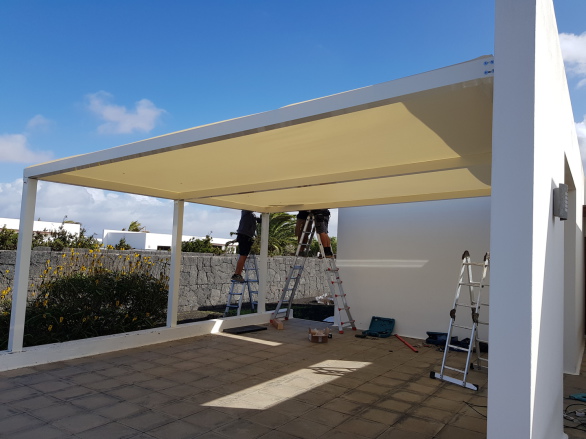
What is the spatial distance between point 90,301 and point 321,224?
432 cm

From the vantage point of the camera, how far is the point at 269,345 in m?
6.45

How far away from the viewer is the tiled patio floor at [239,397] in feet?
10.8

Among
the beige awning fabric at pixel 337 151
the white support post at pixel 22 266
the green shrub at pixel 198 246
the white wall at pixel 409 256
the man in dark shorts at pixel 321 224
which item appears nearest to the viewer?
the beige awning fabric at pixel 337 151

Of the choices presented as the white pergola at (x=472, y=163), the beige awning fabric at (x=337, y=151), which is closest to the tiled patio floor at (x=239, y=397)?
the white pergola at (x=472, y=163)

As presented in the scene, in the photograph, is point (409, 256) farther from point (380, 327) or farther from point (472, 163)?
point (472, 163)

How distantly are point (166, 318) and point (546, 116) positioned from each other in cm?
642

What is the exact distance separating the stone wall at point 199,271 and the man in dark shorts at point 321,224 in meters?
2.82

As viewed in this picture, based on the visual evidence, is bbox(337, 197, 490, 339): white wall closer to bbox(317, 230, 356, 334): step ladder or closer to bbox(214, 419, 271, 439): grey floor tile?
bbox(317, 230, 356, 334): step ladder

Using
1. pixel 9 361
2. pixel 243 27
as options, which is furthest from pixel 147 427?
pixel 243 27

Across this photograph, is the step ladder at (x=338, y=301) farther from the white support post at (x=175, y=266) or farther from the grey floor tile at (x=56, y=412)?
the grey floor tile at (x=56, y=412)

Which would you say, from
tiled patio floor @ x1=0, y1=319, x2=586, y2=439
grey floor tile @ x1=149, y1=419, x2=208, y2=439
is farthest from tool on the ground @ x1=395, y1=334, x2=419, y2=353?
grey floor tile @ x1=149, y1=419, x2=208, y2=439

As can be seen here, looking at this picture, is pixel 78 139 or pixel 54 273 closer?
pixel 54 273

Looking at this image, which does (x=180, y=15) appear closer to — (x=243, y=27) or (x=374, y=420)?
(x=243, y=27)

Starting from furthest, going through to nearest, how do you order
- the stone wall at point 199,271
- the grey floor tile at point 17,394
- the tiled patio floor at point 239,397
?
the stone wall at point 199,271, the grey floor tile at point 17,394, the tiled patio floor at point 239,397
